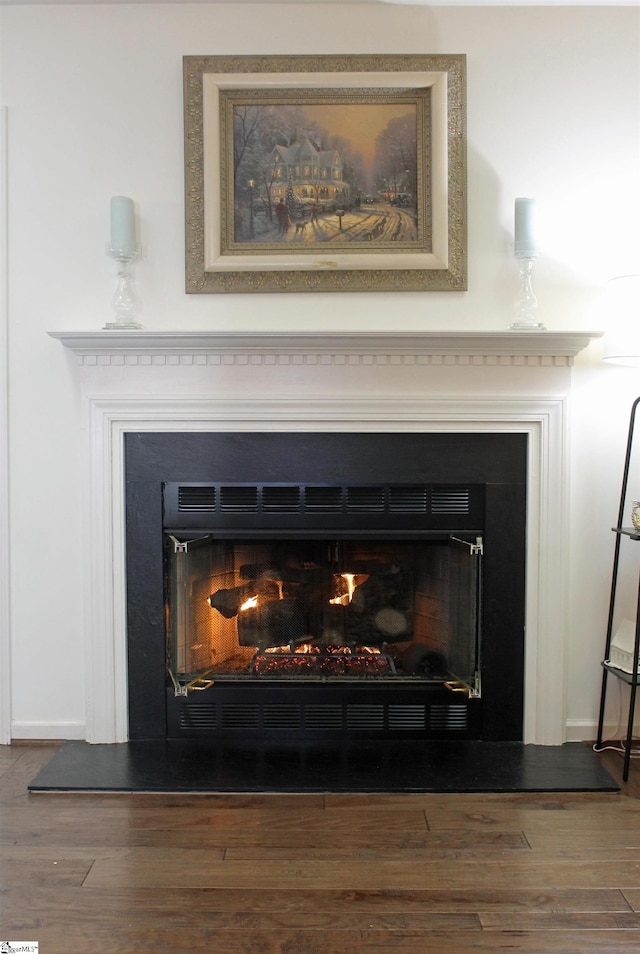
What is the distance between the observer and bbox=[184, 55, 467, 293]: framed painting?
2320mm

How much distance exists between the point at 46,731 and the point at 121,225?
1.80m

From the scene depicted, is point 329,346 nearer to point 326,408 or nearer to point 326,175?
point 326,408

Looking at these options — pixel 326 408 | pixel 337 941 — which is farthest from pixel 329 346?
pixel 337 941

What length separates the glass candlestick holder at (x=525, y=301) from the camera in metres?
2.32

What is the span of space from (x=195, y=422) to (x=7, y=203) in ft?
3.29

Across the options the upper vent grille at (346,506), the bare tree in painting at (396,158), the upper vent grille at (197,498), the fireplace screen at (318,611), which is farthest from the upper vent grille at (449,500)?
the bare tree in painting at (396,158)

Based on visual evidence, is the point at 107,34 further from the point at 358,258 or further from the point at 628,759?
the point at 628,759

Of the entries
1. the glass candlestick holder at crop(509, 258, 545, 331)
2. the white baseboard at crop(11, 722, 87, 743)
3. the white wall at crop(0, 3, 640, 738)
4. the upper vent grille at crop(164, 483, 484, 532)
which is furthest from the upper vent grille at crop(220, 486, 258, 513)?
the glass candlestick holder at crop(509, 258, 545, 331)

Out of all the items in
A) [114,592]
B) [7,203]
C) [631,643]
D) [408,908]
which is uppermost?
[7,203]

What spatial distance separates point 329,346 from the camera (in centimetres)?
228

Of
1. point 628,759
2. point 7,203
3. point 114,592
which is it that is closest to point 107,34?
point 7,203

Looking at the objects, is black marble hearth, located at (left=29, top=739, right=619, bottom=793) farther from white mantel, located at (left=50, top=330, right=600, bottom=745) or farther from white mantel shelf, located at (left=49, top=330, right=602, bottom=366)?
white mantel shelf, located at (left=49, top=330, right=602, bottom=366)

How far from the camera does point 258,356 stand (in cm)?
233

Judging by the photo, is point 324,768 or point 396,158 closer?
point 324,768
